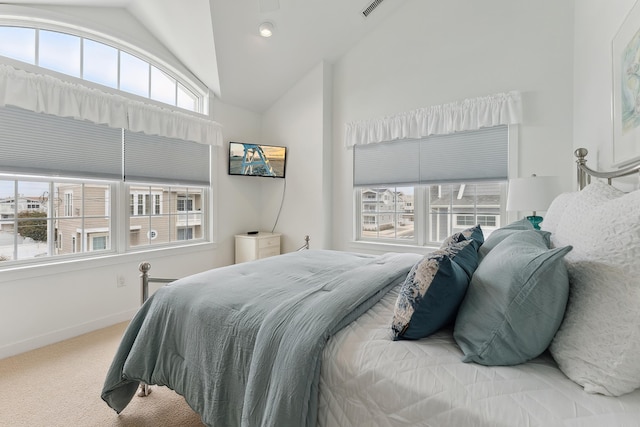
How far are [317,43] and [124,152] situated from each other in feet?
8.11

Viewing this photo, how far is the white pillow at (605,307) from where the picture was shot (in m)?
0.68

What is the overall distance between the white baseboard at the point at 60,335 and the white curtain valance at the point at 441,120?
124 inches

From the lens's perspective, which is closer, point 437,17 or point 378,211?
point 437,17

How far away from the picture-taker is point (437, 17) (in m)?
3.24

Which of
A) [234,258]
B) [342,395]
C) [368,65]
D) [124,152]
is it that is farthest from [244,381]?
[368,65]

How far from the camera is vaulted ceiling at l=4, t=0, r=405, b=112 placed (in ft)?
9.73

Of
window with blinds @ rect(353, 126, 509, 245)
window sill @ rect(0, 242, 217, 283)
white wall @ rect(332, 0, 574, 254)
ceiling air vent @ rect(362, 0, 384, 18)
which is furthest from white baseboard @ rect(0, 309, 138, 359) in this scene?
ceiling air vent @ rect(362, 0, 384, 18)

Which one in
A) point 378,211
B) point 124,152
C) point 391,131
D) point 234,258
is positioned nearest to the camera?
point 124,152

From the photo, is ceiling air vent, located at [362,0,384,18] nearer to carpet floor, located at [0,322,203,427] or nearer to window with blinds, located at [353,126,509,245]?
window with blinds, located at [353,126,509,245]

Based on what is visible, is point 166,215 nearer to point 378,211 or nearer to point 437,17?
point 378,211

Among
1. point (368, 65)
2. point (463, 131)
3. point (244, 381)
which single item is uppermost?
point (368, 65)

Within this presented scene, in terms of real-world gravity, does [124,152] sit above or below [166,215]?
above

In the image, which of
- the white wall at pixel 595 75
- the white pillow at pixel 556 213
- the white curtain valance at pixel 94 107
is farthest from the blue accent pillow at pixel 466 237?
the white curtain valance at pixel 94 107

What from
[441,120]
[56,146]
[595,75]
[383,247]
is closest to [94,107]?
[56,146]
